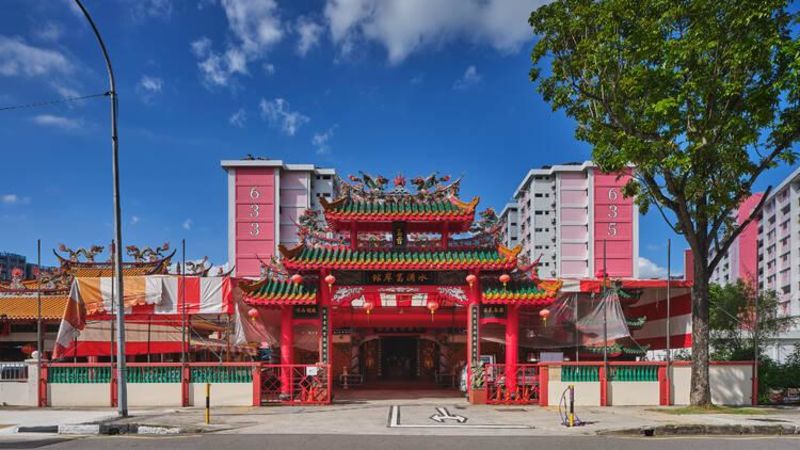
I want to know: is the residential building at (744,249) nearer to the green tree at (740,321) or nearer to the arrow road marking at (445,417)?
the green tree at (740,321)

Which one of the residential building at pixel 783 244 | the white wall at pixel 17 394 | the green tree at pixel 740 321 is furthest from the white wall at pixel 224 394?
the residential building at pixel 783 244

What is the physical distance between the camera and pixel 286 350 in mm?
19797

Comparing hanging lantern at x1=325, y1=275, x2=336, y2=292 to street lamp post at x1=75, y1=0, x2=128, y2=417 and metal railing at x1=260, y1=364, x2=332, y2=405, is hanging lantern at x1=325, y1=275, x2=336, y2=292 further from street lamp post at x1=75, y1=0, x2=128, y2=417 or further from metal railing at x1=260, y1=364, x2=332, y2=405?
street lamp post at x1=75, y1=0, x2=128, y2=417

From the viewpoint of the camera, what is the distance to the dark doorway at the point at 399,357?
30703 millimetres

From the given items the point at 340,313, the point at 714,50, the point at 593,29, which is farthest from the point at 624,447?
the point at 340,313

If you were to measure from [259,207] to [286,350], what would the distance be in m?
58.8

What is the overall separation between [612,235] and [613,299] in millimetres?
57332

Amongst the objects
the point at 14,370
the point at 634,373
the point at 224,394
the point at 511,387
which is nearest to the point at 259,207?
the point at 14,370

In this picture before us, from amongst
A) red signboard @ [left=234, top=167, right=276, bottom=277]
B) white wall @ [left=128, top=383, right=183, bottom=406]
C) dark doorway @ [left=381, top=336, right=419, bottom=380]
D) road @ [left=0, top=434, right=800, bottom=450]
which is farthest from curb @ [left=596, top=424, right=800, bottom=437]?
red signboard @ [left=234, top=167, right=276, bottom=277]

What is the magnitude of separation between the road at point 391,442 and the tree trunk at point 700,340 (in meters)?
3.93

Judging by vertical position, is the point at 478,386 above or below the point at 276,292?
below

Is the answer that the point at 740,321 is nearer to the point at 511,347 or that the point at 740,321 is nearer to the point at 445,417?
the point at 511,347

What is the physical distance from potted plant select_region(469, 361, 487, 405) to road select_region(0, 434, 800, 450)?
19.9ft

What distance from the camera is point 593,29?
17141 mm
